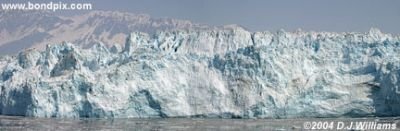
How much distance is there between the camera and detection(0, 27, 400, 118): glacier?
47938 mm

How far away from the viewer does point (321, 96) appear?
47750mm

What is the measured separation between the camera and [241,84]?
49.7m

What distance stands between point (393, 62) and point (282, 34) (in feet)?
37.7

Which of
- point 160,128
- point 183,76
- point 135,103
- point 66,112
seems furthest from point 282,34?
point 160,128

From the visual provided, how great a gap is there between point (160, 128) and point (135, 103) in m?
11.5

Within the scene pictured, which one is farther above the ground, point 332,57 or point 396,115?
point 332,57

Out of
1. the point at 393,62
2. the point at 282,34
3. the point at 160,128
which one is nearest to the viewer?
the point at 160,128

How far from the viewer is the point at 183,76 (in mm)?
50656

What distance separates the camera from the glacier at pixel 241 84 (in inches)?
1887

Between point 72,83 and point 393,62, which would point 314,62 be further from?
point 72,83

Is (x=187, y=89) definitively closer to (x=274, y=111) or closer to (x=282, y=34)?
(x=274, y=111)

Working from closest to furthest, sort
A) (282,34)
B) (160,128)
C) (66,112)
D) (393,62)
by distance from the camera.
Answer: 1. (160,128)
2. (393,62)
3. (66,112)
4. (282,34)

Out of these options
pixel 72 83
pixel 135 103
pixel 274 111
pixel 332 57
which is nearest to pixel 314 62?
pixel 332 57

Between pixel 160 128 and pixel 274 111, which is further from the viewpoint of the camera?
pixel 274 111
